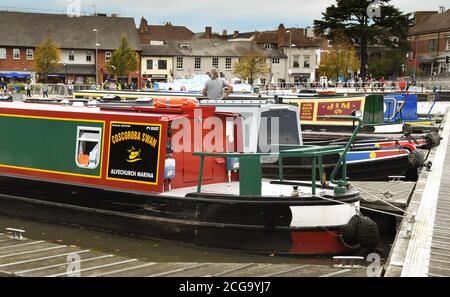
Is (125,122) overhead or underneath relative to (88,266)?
overhead

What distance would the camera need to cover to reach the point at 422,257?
6.91 m

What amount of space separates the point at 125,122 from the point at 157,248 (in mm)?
2074

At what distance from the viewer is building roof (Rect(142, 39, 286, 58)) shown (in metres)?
73.7

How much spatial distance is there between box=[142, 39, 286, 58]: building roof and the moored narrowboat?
6302cm

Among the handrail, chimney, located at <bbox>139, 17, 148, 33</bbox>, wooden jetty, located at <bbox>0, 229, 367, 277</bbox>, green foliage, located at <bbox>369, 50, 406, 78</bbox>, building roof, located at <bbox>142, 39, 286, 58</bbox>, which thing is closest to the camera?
wooden jetty, located at <bbox>0, 229, 367, 277</bbox>

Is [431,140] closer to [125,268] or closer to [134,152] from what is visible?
[134,152]

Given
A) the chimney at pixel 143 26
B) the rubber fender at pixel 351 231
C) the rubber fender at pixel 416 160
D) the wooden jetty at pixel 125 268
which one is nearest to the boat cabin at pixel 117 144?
the rubber fender at pixel 351 231

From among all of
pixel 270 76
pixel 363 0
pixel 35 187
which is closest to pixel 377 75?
pixel 270 76

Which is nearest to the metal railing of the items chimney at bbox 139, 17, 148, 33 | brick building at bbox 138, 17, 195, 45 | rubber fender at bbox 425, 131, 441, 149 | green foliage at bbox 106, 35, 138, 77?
green foliage at bbox 106, 35, 138, 77

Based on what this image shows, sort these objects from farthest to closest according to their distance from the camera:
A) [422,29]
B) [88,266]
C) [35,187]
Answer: [422,29] → [35,187] → [88,266]

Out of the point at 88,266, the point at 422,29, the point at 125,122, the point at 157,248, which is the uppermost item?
the point at 422,29

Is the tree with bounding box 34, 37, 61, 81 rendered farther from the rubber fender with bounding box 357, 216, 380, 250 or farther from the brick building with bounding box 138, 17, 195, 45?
the rubber fender with bounding box 357, 216, 380, 250
